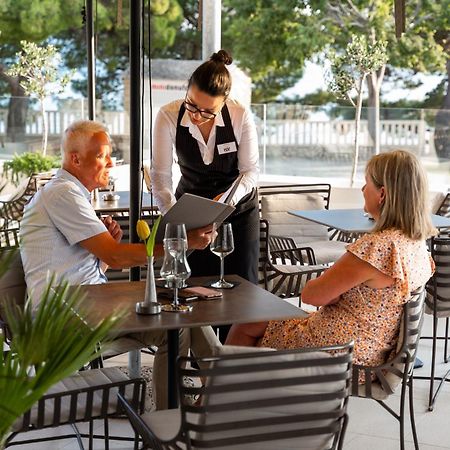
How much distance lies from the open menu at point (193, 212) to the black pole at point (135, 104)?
454mm

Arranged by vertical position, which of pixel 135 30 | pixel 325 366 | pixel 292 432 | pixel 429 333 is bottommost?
pixel 429 333

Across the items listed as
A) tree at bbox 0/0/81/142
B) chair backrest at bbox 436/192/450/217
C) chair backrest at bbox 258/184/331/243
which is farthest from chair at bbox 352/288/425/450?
tree at bbox 0/0/81/142

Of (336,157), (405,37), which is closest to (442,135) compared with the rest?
(336,157)

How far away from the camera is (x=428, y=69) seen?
18359 mm

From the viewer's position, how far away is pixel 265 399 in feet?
7.84

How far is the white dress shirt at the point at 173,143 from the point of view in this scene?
4.22m

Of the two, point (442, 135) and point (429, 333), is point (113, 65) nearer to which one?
point (442, 135)

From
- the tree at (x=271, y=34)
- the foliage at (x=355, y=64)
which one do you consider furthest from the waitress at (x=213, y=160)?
the tree at (x=271, y=34)

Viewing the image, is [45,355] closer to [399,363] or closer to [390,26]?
[399,363]

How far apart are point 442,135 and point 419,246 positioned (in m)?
8.90

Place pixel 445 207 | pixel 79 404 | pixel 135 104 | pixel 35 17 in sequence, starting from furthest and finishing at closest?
pixel 35 17
pixel 445 207
pixel 135 104
pixel 79 404

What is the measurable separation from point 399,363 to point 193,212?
0.91 metres

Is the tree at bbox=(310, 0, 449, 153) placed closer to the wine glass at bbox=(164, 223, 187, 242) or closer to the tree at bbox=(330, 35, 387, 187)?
the tree at bbox=(330, 35, 387, 187)

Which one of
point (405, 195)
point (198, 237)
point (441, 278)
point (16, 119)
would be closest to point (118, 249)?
point (198, 237)
